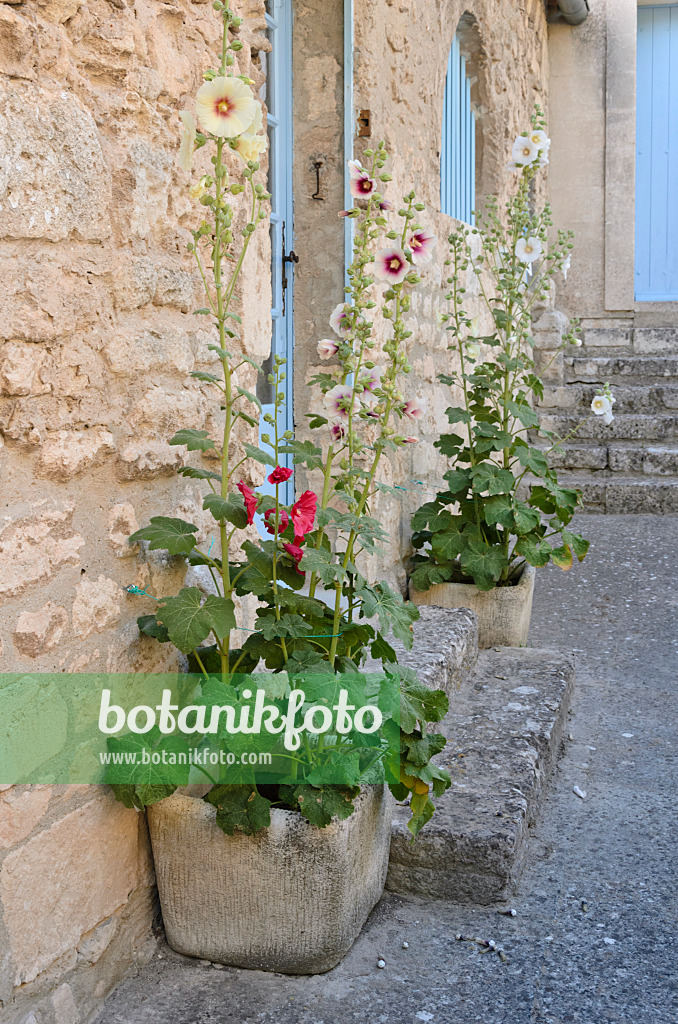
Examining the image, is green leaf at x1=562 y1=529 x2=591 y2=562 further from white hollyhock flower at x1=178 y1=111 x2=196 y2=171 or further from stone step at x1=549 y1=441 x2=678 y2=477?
stone step at x1=549 y1=441 x2=678 y2=477

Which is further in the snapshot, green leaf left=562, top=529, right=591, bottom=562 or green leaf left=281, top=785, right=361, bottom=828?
green leaf left=562, top=529, right=591, bottom=562

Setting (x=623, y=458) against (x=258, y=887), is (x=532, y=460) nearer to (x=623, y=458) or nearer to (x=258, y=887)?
(x=258, y=887)

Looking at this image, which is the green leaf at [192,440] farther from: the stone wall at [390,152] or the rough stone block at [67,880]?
the stone wall at [390,152]

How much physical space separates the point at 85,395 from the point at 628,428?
17.4 feet

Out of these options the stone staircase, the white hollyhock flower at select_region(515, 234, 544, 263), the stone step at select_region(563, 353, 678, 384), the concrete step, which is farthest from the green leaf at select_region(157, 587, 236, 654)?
the stone step at select_region(563, 353, 678, 384)

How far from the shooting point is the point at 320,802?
1.80 metres

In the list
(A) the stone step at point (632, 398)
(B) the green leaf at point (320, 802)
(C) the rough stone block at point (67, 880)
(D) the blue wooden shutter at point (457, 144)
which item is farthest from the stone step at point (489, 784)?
(A) the stone step at point (632, 398)

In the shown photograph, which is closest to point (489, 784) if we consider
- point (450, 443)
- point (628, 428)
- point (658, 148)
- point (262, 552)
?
point (262, 552)

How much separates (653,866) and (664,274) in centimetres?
667

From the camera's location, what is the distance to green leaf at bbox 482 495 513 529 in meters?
A: 3.42

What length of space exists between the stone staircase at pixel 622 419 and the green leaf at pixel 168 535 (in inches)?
177

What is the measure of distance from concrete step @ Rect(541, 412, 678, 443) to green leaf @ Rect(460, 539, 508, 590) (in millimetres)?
3134

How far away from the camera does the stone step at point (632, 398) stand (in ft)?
21.7

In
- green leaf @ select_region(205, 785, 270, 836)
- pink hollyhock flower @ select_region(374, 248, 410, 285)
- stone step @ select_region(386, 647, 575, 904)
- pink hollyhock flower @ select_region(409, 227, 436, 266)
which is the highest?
pink hollyhock flower @ select_region(409, 227, 436, 266)
